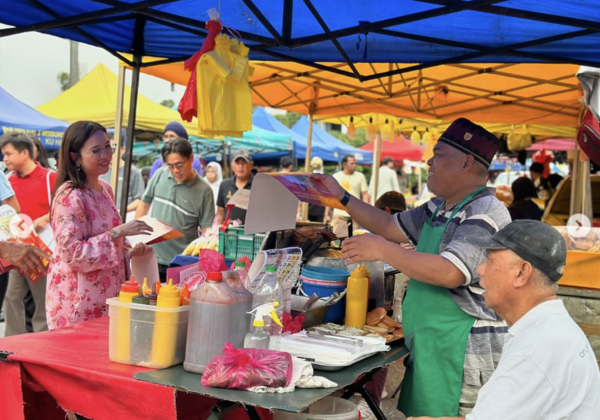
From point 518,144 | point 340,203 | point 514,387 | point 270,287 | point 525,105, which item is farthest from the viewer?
point 518,144

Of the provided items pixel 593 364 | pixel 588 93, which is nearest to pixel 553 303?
pixel 593 364

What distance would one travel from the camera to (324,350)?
2.67 metres

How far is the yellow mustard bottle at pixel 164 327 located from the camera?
2455mm

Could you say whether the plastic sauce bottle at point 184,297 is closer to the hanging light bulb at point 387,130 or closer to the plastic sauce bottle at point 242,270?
the plastic sauce bottle at point 242,270

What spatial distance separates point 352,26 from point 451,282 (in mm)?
2302

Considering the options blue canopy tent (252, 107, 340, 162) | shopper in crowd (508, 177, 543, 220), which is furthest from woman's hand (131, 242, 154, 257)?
blue canopy tent (252, 107, 340, 162)

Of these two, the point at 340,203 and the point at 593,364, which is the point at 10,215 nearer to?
the point at 340,203

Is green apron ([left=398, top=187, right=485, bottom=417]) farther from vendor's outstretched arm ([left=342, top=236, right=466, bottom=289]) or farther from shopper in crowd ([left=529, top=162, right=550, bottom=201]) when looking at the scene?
A: shopper in crowd ([left=529, top=162, right=550, bottom=201])

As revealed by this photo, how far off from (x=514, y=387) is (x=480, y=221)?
1140mm

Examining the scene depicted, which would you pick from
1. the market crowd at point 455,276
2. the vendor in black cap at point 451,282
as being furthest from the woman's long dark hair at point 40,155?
the vendor in black cap at point 451,282

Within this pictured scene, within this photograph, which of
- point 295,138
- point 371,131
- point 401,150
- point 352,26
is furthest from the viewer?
point 401,150

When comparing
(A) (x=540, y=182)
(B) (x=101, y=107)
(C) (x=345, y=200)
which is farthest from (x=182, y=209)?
(A) (x=540, y=182)

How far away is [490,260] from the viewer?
2.17 meters

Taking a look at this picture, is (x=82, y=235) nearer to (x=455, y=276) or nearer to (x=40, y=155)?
(x=455, y=276)
